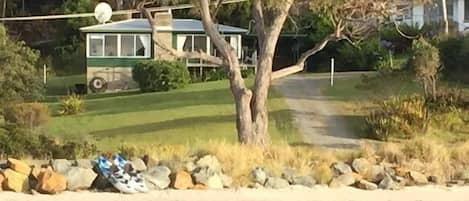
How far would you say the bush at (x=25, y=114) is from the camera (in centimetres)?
2634

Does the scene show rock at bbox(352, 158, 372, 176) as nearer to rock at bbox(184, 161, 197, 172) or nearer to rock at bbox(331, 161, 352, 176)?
rock at bbox(331, 161, 352, 176)

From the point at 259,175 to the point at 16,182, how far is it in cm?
403

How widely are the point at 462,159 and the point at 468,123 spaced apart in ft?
36.3

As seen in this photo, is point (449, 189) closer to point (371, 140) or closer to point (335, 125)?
point (371, 140)

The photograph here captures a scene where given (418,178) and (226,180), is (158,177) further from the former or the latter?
(418,178)

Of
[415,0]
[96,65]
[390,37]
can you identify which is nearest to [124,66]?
[96,65]

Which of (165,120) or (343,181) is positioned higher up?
(343,181)

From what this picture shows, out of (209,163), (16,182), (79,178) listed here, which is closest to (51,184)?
(79,178)

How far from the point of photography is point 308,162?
60.8 feet

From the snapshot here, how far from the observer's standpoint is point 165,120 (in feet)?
108

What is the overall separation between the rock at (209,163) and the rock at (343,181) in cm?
198

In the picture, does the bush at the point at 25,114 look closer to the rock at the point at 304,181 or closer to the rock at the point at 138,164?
the rock at the point at 138,164

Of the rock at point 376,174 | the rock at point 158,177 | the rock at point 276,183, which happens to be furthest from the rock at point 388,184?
the rock at point 158,177

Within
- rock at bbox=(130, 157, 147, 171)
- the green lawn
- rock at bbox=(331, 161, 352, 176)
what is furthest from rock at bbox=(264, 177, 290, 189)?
the green lawn
